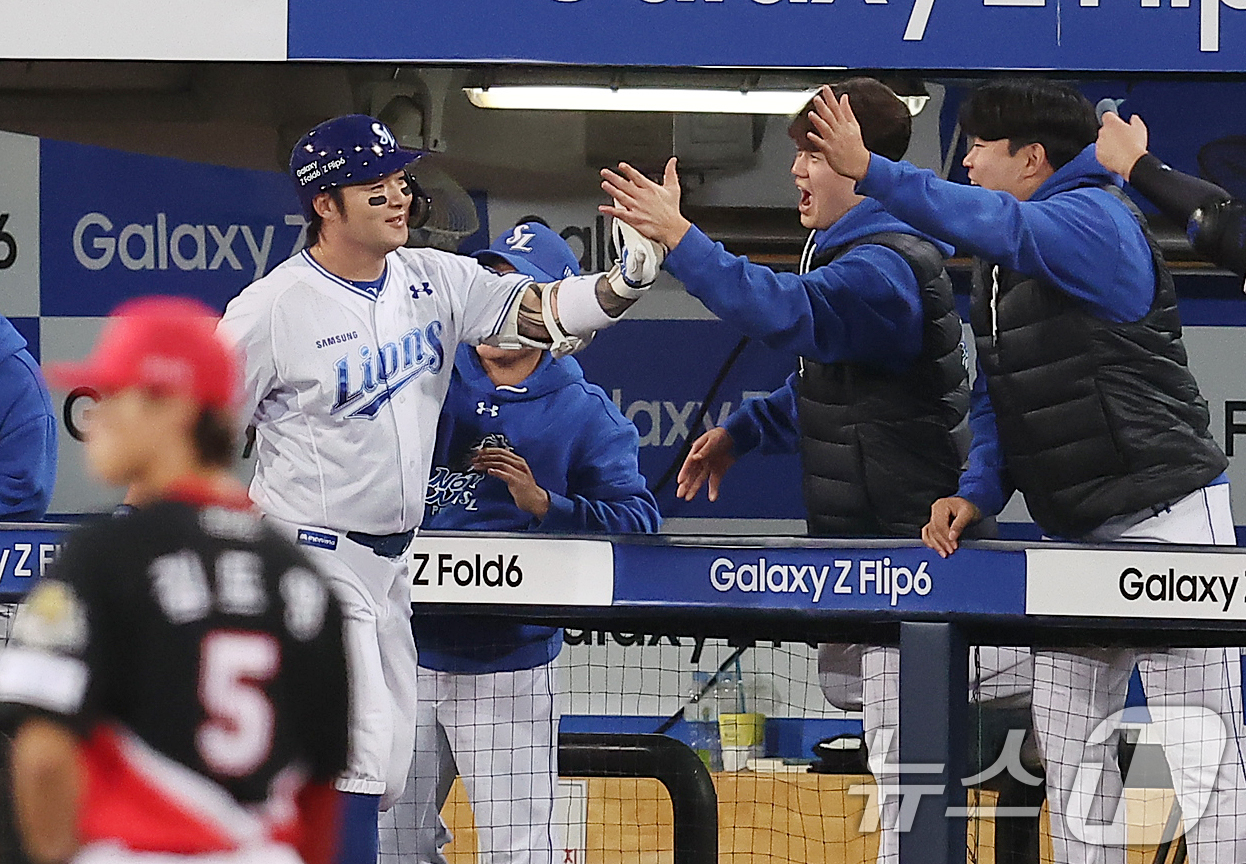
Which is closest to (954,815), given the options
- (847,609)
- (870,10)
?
(847,609)

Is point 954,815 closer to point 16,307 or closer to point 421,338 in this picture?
point 421,338

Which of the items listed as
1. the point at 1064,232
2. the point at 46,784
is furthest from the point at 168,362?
the point at 1064,232

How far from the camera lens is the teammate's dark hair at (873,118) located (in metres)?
3.93

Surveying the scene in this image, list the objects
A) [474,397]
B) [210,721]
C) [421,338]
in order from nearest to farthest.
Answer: [210,721], [421,338], [474,397]

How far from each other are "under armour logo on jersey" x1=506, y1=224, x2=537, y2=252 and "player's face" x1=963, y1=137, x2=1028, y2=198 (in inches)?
38.2

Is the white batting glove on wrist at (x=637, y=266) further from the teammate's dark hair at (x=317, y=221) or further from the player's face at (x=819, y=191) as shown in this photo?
the teammate's dark hair at (x=317, y=221)

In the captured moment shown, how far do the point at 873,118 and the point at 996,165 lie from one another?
296 millimetres

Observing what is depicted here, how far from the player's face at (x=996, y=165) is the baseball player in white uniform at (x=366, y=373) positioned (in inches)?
29.7

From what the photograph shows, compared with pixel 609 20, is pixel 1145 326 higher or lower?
lower

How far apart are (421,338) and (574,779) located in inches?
45.1

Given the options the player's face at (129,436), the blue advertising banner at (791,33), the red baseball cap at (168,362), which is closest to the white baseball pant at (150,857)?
the player's face at (129,436)

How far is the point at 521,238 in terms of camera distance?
399 cm

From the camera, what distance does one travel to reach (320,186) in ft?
12.5

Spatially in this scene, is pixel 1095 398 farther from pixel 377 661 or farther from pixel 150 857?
pixel 150 857
